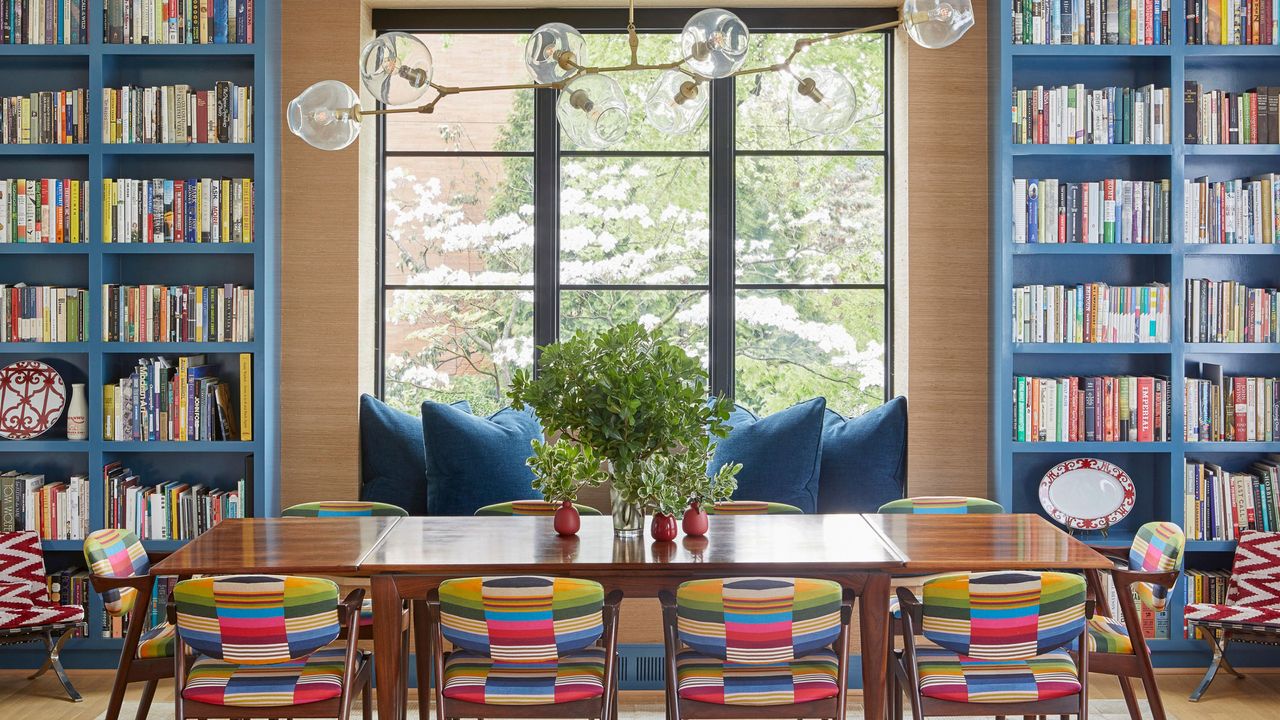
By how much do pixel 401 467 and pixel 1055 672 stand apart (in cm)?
Result: 303

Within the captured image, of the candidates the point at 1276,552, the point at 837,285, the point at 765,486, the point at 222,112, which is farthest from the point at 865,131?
the point at 222,112

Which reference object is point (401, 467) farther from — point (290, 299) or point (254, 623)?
point (254, 623)

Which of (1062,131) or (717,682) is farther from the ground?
(1062,131)

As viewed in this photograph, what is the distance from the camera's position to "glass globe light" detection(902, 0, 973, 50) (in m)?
2.81

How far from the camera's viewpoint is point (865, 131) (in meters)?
5.49

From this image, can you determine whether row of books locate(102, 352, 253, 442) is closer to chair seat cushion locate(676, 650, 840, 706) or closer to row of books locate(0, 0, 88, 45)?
row of books locate(0, 0, 88, 45)

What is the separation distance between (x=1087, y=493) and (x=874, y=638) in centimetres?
225

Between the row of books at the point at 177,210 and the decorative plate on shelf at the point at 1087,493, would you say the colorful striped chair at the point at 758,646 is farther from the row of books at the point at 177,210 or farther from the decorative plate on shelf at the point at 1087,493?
the row of books at the point at 177,210

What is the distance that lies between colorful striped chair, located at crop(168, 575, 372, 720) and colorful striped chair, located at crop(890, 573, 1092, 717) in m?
1.68

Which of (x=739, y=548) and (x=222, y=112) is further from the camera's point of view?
(x=222, y=112)

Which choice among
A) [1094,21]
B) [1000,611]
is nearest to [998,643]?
[1000,611]

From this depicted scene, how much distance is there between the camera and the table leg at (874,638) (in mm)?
3264

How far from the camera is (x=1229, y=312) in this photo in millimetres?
4934

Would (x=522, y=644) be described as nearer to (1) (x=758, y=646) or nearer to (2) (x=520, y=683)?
(2) (x=520, y=683)
